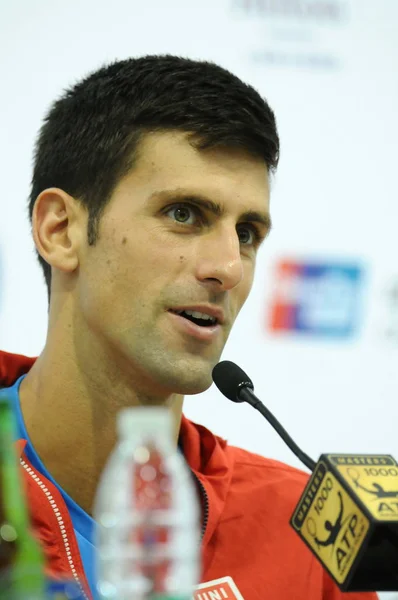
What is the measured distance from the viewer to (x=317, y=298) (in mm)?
2619

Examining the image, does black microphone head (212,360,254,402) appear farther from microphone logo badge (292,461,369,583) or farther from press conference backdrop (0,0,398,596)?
press conference backdrop (0,0,398,596)

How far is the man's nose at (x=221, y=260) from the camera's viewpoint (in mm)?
1567

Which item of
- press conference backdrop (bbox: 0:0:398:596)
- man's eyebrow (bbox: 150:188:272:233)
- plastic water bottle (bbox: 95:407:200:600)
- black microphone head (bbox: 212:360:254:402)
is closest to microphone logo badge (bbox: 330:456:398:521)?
plastic water bottle (bbox: 95:407:200:600)

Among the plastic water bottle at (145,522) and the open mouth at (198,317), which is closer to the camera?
the plastic water bottle at (145,522)

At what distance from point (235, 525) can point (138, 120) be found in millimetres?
800

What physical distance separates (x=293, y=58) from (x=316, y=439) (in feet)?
3.53

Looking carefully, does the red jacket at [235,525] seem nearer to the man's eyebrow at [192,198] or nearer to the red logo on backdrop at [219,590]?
the red logo on backdrop at [219,590]

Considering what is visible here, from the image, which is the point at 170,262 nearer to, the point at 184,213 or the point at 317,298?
the point at 184,213

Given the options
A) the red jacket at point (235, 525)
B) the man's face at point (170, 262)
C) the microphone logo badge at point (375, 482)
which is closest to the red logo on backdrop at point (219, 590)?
the red jacket at point (235, 525)

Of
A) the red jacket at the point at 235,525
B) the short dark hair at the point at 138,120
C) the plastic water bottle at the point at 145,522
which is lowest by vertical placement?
the red jacket at the point at 235,525

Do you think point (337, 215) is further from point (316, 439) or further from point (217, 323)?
point (217, 323)

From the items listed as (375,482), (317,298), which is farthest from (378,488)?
(317,298)

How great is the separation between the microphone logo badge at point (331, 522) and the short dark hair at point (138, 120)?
0.73m

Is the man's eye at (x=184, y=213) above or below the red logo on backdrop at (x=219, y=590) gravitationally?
above
